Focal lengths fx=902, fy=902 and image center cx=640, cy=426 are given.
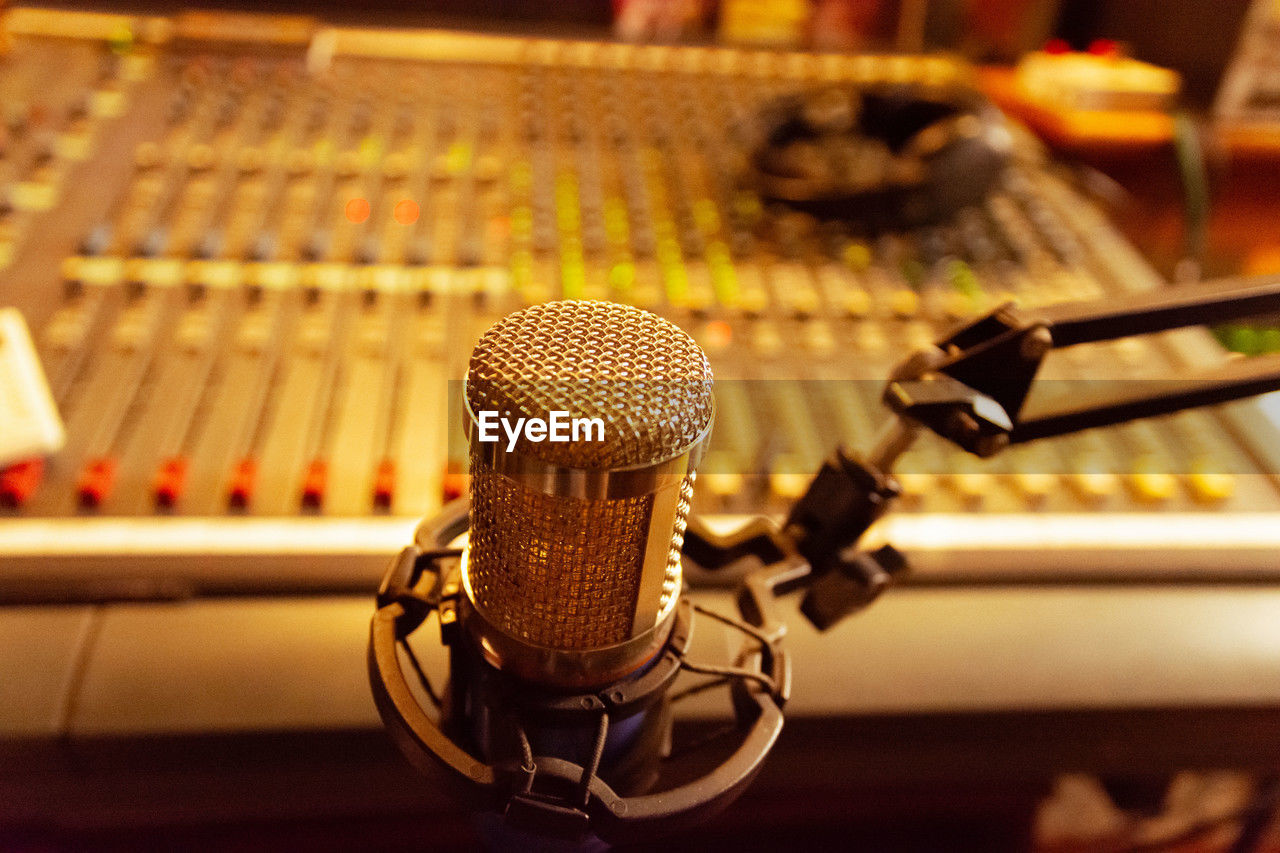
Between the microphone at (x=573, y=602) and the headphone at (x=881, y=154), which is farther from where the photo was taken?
the headphone at (x=881, y=154)

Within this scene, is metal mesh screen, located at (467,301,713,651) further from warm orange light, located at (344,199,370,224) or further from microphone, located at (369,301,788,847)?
warm orange light, located at (344,199,370,224)

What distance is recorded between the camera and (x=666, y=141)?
0.99 metres

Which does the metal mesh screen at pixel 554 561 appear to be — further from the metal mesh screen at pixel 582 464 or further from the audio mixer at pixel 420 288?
the audio mixer at pixel 420 288

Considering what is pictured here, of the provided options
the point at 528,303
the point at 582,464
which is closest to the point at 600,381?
the point at 582,464

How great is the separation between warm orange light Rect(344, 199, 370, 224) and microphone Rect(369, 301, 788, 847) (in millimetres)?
578

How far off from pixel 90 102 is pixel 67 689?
688mm

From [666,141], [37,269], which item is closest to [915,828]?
[666,141]

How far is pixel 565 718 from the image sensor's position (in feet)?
0.95

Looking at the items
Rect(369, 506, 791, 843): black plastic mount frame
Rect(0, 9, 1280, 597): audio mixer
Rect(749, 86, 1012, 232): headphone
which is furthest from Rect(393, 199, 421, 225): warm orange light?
Rect(369, 506, 791, 843): black plastic mount frame

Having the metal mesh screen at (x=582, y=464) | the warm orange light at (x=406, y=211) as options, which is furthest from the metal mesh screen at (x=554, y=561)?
the warm orange light at (x=406, y=211)

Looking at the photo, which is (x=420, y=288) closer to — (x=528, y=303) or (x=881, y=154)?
(x=528, y=303)

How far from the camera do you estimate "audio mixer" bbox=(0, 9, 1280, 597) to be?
0.60 metres

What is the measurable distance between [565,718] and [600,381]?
0.38ft

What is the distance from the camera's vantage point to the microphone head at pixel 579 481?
239mm
